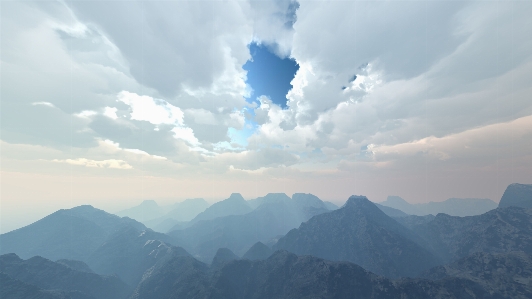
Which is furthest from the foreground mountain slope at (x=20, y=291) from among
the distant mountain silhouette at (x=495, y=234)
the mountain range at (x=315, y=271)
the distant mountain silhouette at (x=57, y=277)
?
the distant mountain silhouette at (x=495, y=234)

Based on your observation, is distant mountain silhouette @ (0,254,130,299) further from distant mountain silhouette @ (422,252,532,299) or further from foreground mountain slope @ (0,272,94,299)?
distant mountain silhouette @ (422,252,532,299)

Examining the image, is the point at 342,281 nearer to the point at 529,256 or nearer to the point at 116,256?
the point at 529,256

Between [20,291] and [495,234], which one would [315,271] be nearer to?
[20,291]

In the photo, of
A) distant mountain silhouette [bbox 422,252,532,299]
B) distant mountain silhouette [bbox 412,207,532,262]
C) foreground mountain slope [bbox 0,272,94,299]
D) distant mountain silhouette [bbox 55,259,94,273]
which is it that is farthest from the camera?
distant mountain silhouette [bbox 412,207,532,262]

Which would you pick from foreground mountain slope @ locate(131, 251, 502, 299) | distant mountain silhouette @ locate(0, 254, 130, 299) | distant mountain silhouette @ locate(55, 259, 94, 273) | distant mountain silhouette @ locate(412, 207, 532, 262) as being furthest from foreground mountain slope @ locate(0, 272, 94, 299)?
distant mountain silhouette @ locate(412, 207, 532, 262)

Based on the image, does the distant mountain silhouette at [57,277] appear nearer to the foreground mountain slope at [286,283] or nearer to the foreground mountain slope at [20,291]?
the foreground mountain slope at [20,291]

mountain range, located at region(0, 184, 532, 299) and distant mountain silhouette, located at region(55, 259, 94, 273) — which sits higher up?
distant mountain silhouette, located at region(55, 259, 94, 273)

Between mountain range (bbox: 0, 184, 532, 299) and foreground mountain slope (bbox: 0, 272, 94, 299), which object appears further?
mountain range (bbox: 0, 184, 532, 299)

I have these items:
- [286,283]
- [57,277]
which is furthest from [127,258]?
[286,283]
